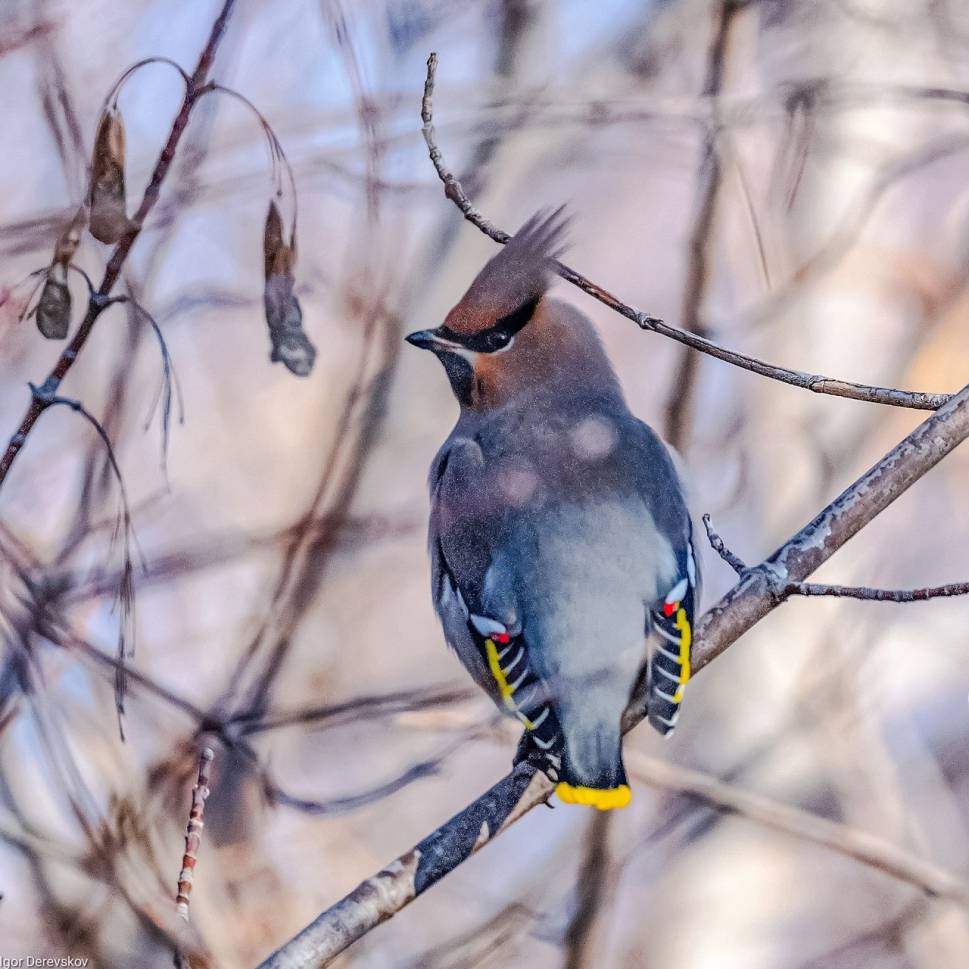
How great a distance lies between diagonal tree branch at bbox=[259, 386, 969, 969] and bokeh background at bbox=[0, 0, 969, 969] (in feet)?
1.65

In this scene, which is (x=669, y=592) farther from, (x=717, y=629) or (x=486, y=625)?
(x=486, y=625)

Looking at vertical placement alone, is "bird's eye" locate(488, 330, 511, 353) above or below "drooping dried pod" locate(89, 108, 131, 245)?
below

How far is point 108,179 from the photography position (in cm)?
125

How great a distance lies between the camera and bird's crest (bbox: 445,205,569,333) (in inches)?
53.8

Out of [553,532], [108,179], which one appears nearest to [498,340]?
[553,532]

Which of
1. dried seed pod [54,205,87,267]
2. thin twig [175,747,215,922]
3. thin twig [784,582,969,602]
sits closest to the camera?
thin twig [175,747,215,922]

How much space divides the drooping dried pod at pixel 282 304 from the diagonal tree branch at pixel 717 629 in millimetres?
569

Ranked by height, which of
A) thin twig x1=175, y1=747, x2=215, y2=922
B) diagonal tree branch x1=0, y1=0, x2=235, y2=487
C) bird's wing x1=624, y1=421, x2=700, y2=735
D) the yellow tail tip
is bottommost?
thin twig x1=175, y1=747, x2=215, y2=922

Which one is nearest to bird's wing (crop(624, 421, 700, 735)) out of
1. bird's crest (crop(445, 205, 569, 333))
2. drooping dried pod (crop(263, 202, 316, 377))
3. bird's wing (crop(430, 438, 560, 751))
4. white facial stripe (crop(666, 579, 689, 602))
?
white facial stripe (crop(666, 579, 689, 602))

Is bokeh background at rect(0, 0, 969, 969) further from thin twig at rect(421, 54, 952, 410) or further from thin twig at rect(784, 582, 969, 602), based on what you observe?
thin twig at rect(784, 582, 969, 602)

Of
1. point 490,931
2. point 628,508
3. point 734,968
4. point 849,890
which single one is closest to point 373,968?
point 490,931

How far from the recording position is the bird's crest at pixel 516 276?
53.8 inches

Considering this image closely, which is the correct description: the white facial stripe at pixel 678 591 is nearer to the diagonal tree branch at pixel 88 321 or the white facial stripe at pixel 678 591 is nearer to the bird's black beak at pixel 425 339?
the bird's black beak at pixel 425 339

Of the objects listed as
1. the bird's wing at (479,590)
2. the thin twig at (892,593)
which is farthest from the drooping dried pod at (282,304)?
the thin twig at (892,593)
